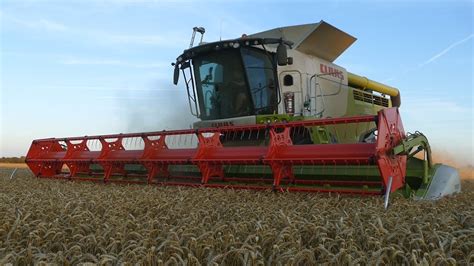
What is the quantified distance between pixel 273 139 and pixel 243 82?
1.80m

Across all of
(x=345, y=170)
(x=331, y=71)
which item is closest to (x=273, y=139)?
(x=345, y=170)

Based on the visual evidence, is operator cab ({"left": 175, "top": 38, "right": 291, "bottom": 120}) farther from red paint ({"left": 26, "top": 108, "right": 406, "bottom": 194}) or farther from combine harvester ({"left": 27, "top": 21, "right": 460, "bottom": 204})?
red paint ({"left": 26, "top": 108, "right": 406, "bottom": 194})

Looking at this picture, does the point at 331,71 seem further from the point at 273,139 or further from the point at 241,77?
the point at 273,139

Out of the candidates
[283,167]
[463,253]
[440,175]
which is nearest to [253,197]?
[283,167]

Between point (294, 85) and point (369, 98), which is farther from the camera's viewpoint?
point (369, 98)

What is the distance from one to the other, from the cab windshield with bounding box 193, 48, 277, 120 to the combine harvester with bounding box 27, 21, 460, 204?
15mm

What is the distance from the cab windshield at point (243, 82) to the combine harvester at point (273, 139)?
0.02 metres

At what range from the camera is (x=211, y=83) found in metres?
7.09

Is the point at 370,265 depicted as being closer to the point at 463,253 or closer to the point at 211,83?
the point at 463,253

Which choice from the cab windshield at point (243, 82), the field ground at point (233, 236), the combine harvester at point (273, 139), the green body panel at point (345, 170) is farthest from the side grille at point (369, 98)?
the field ground at point (233, 236)

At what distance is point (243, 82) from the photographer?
21.8 ft

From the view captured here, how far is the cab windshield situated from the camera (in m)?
6.59

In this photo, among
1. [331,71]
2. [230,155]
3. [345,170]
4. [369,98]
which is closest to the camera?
[345,170]

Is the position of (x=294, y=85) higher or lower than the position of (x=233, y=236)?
higher
